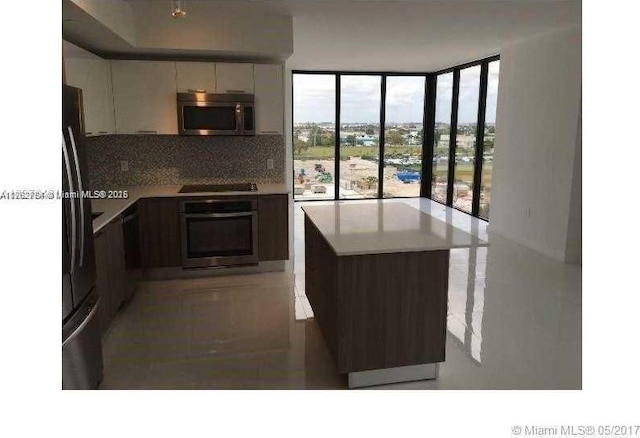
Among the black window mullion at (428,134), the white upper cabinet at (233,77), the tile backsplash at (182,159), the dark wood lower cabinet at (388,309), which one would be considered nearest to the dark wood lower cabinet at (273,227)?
the tile backsplash at (182,159)

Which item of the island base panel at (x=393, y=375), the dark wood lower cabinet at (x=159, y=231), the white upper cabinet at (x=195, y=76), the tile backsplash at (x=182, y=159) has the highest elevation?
the white upper cabinet at (x=195, y=76)

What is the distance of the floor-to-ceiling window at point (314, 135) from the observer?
8.30 m

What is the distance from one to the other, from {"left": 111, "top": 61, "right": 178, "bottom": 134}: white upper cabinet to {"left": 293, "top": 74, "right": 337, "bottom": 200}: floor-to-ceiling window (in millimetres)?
4070

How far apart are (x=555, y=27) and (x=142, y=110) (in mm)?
4339

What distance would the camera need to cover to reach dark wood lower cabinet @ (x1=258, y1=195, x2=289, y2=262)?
4434mm

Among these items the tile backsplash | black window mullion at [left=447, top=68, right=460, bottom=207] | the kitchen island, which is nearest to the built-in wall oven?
the tile backsplash

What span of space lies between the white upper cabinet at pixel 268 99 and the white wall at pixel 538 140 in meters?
3.02

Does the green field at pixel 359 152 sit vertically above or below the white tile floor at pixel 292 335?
above

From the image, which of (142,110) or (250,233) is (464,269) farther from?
(142,110)

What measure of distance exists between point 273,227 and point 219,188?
0.68 m

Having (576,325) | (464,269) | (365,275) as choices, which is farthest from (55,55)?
(464,269)

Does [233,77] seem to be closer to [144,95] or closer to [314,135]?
[144,95]

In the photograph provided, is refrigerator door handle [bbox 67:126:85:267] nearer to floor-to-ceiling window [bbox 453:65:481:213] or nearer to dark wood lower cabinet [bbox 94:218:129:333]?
dark wood lower cabinet [bbox 94:218:129:333]

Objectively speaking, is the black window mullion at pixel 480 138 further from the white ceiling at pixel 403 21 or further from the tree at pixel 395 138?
the tree at pixel 395 138
